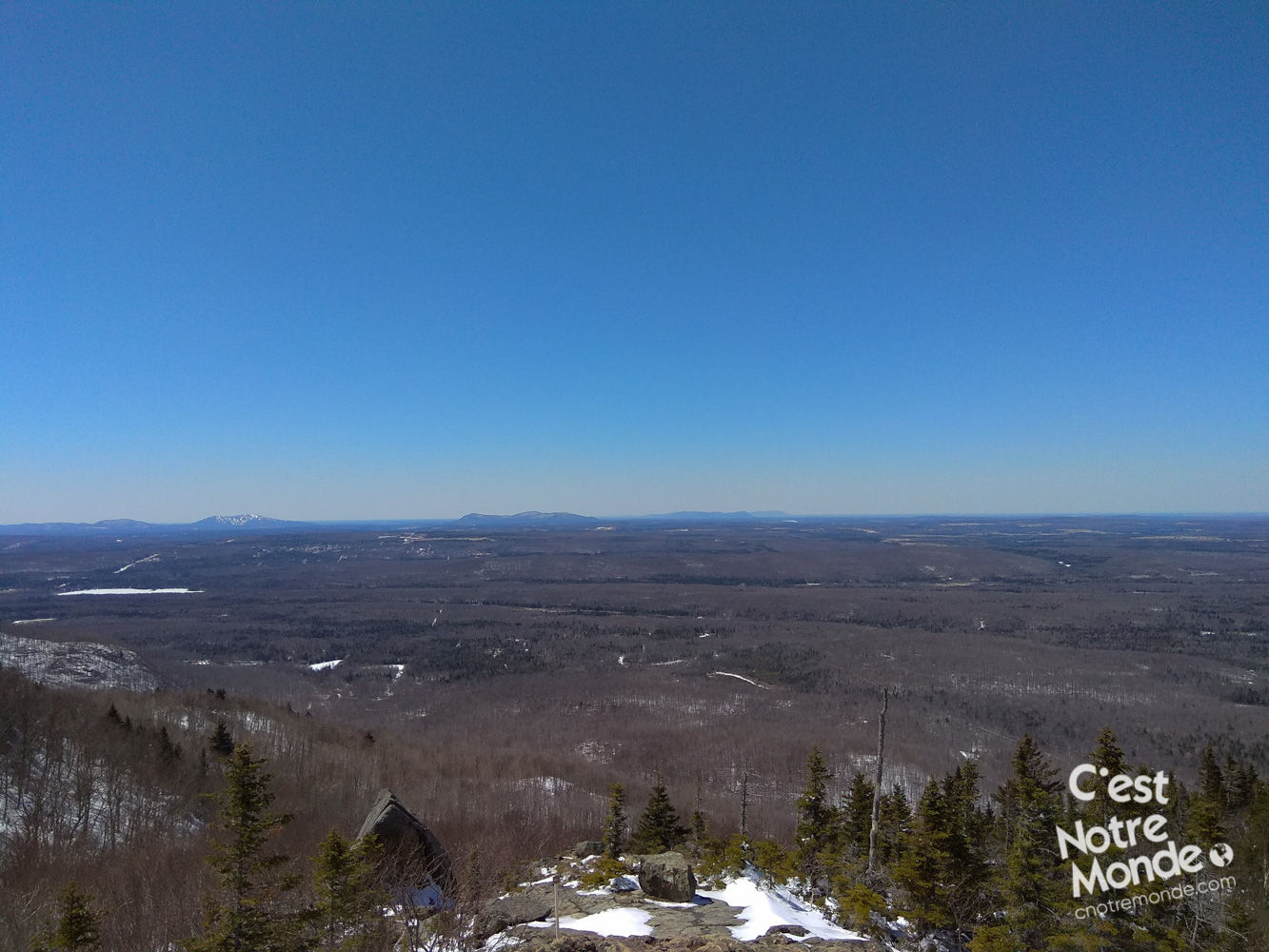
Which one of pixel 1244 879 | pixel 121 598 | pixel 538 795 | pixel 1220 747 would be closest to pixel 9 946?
pixel 1244 879

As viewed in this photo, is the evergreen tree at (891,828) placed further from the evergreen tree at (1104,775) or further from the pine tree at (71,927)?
the pine tree at (71,927)

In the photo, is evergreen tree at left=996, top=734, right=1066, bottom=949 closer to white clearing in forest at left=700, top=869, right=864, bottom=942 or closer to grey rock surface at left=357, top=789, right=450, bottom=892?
white clearing in forest at left=700, top=869, right=864, bottom=942

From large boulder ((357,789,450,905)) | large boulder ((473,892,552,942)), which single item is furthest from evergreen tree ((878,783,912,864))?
large boulder ((357,789,450,905))

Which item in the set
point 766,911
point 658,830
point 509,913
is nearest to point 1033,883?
point 766,911

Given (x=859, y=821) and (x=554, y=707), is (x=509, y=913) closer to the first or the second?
(x=859, y=821)

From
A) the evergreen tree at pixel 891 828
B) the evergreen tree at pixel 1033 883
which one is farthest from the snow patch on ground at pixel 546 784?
the evergreen tree at pixel 1033 883
